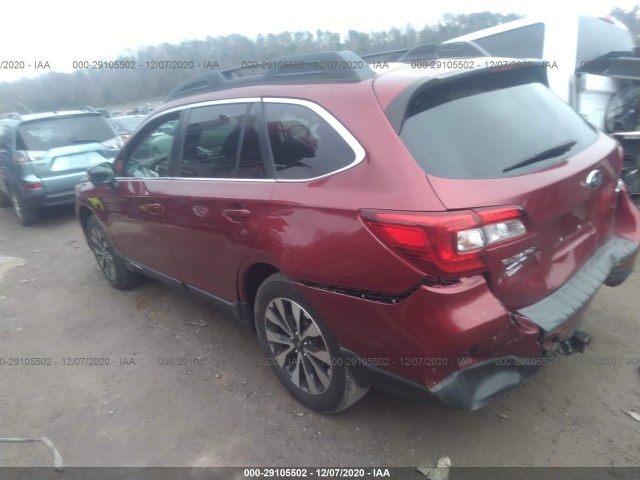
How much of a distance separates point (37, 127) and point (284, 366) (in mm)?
6599

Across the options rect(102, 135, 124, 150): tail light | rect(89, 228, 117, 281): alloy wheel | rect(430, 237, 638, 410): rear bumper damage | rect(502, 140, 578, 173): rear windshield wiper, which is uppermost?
rect(502, 140, 578, 173): rear windshield wiper

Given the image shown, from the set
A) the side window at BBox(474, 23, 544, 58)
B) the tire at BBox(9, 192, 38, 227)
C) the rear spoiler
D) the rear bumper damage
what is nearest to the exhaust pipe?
the rear bumper damage

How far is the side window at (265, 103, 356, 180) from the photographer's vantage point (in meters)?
2.28

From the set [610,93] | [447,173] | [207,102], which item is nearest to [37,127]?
[207,102]

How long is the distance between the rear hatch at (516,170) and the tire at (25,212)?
24.1 ft

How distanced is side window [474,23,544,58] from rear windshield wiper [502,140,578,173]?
12.4 feet

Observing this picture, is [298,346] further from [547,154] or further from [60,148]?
[60,148]

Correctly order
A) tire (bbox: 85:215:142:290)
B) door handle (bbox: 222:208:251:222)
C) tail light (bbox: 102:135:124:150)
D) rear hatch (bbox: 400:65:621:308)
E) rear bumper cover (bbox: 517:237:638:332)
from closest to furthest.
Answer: rear hatch (bbox: 400:65:621:308) → rear bumper cover (bbox: 517:237:638:332) → door handle (bbox: 222:208:251:222) → tire (bbox: 85:215:142:290) → tail light (bbox: 102:135:124:150)

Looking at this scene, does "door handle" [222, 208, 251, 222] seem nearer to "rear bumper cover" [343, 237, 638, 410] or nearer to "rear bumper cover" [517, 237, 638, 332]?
"rear bumper cover" [343, 237, 638, 410]

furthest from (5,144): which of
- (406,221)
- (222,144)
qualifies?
(406,221)

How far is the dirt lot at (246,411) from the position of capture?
8.02 feet

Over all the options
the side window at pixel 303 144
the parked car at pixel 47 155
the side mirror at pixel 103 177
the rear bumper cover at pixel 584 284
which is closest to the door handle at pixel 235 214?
the side window at pixel 303 144

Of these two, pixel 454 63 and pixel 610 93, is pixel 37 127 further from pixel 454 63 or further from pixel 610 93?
pixel 610 93

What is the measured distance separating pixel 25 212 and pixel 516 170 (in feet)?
25.5
